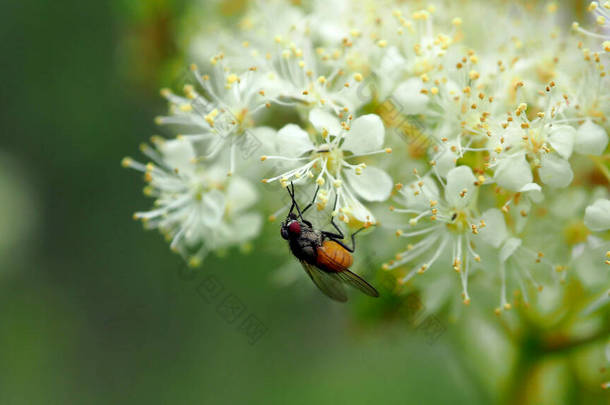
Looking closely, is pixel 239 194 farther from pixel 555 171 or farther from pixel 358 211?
pixel 555 171

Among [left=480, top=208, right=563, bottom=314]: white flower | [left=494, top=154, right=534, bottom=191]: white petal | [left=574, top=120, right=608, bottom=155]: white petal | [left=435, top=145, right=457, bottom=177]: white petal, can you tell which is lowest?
[left=480, top=208, right=563, bottom=314]: white flower

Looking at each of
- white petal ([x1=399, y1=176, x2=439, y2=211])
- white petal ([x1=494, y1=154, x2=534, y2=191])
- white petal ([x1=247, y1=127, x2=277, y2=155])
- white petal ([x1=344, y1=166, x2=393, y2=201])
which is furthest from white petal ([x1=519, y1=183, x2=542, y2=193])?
white petal ([x1=247, y1=127, x2=277, y2=155])

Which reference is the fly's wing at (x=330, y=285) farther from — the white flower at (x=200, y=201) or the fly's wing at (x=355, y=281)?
the white flower at (x=200, y=201)

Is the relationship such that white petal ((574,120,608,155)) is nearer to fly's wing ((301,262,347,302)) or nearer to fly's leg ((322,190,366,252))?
fly's leg ((322,190,366,252))

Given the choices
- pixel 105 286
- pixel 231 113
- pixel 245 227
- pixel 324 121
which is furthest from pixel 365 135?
pixel 105 286

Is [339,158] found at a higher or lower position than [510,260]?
higher

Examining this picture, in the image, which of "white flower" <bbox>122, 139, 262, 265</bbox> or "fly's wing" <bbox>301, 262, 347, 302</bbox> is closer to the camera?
"fly's wing" <bbox>301, 262, 347, 302</bbox>

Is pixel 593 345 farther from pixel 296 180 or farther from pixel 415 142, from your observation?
pixel 296 180

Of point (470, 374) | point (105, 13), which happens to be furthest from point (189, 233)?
point (105, 13)
